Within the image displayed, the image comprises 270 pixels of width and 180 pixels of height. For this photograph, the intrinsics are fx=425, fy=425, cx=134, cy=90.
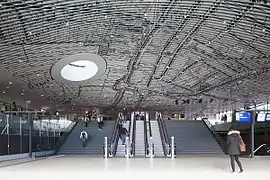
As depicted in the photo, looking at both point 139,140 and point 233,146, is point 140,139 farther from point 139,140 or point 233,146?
point 233,146

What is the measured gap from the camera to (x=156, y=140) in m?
29.0

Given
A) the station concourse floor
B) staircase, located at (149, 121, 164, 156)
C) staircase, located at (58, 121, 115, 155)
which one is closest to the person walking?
the station concourse floor

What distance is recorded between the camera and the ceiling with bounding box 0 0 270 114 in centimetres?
2100

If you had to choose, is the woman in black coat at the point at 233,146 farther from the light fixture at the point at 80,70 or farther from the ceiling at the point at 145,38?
the light fixture at the point at 80,70

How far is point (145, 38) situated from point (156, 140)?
6979 mm

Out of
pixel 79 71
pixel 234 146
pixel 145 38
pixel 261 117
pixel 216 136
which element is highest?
pixel 145 38

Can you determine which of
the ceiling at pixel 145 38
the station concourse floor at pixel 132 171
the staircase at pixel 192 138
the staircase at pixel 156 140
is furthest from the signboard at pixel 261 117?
the station concourse floor at pixel 132 171

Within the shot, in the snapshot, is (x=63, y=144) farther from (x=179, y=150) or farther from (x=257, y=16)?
(x=257, y=16)

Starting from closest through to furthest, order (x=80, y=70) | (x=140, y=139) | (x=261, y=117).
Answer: (x=140, y=139) → (x=261, y=117) → (x=80, y=70)

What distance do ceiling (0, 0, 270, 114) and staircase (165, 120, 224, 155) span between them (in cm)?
539

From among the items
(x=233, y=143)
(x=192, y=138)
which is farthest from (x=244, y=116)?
(x=233, y=143)

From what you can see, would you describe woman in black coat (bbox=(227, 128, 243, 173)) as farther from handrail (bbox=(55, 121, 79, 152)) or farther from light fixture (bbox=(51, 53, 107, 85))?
light fixture (bbox=(51, 53, 107, 85))

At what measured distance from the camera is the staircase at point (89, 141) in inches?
1169

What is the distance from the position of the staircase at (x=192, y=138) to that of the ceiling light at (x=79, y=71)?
9638mm
